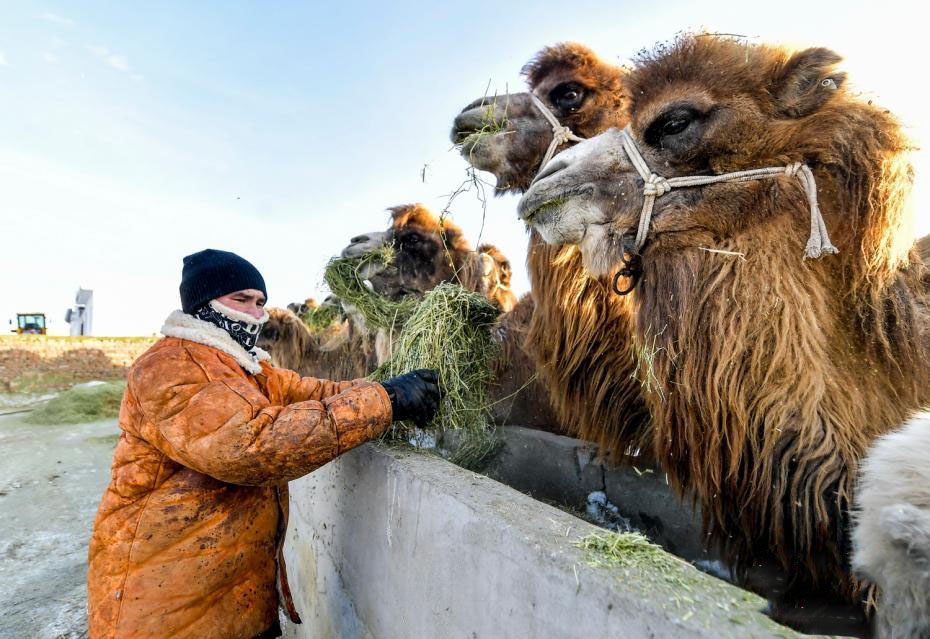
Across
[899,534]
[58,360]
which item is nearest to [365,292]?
[899,534]

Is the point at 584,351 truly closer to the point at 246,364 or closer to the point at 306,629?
the point at 246,364

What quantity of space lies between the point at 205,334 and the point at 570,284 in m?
2.02

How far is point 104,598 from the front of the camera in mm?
1886

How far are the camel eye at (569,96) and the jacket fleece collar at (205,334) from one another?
2674mm

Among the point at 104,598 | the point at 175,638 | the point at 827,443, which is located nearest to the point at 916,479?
the point at 827,443

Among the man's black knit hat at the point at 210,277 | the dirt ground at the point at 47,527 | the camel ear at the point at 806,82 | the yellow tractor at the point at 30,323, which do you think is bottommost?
the yellow tractor at the point at 30,323

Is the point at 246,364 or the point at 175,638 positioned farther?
the point at 246,364

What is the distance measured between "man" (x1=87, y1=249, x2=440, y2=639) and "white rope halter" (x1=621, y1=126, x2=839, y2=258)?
1357 millimetres

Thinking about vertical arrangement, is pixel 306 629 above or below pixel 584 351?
below

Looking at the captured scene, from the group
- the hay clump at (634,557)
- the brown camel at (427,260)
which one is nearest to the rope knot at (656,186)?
the hay clump at (634,557)

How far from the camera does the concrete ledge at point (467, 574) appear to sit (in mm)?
1061

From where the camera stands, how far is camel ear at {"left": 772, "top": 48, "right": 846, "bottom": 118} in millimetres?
2133

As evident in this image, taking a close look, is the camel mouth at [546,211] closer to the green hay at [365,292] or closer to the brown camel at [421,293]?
the brown camel at [421,293]

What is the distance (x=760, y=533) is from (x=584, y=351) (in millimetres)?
1265
